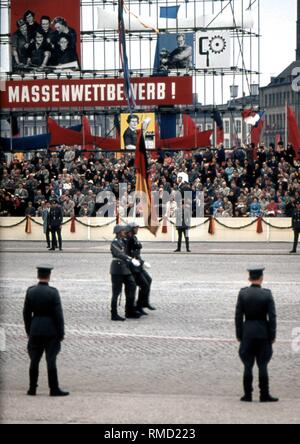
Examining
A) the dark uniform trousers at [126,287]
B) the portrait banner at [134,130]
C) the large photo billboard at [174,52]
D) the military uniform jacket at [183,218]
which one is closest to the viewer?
the dark uniform trousers at [126,287]

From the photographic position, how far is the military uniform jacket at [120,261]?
19.4m

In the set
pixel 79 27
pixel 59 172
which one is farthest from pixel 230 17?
pixel 59 172

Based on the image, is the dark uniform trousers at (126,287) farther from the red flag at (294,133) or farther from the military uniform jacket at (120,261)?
the red flag at (294,133)

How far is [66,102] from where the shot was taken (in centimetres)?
4919

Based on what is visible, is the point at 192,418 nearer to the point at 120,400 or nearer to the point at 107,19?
the point at 120,400

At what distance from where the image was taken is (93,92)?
161 ft

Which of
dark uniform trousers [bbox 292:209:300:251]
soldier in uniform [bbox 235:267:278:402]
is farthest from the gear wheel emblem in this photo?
soldier in uniform [bbox 235:267:278:402]

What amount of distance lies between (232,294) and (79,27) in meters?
29.2

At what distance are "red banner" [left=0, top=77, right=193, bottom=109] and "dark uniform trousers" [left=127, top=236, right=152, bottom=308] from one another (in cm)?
2861

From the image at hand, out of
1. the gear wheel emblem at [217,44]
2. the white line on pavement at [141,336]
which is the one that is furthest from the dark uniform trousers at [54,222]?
the gear wheel emblem at [217,44]

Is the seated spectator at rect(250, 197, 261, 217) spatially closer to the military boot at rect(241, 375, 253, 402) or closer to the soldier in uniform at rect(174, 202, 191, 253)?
the soldier in uniform at rect(174, 202, 191, 253)

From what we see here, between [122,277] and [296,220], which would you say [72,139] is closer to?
[296,220]

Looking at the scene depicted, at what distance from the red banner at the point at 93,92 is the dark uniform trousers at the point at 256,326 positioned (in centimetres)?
3577

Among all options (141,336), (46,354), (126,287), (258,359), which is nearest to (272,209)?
(126,287)
